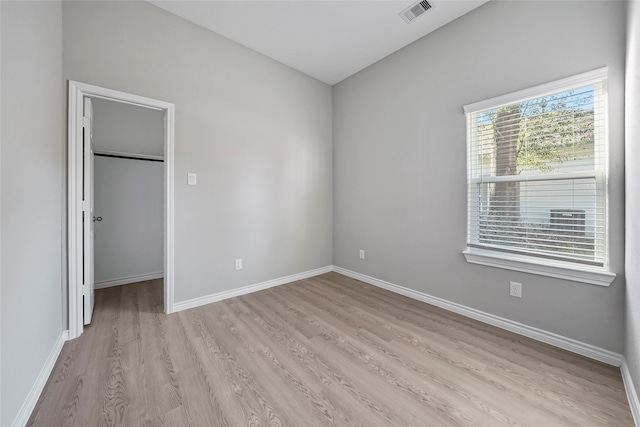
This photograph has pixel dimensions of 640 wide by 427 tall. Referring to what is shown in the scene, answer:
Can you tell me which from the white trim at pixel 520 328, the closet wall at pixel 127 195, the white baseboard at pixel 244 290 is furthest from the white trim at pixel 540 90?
the closet wall at pixel 127 195

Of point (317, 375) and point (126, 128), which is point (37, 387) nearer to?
point (317, 375)

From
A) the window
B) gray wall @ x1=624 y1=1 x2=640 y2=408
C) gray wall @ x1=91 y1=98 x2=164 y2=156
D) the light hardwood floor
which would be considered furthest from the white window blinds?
gray wall @ x1=91 y1=98 x2=164 y2=156

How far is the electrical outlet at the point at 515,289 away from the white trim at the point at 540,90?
156 centimetres

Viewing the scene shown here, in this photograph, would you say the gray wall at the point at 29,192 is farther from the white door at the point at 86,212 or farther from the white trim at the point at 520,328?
the white trim at the point at 520,328

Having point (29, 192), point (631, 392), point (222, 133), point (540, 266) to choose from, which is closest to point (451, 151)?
point (540, 266)

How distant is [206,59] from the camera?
2.71 meters

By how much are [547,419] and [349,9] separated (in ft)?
11.0

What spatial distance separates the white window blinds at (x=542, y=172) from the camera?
1826mm

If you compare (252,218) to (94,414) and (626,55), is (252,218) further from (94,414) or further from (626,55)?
(626,55)

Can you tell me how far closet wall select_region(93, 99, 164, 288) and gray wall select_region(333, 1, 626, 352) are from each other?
267 centimetres

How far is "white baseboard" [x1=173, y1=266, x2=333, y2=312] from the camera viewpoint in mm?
2609

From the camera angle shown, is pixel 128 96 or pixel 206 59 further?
pixel 206 59

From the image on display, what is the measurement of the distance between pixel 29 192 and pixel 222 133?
66.3 inches

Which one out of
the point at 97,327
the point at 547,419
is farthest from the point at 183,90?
the point at 547,419
